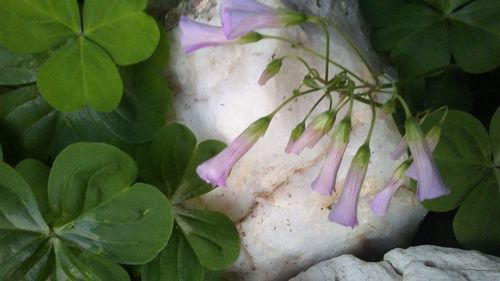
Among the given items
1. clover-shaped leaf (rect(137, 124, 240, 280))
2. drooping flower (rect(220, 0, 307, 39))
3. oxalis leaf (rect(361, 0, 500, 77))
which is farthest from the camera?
oxalis leaf (rect(361, 0, 500, 77))

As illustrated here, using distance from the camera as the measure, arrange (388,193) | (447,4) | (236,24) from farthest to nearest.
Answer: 1. (447,4)
2. (388,193)
3. (236,24)

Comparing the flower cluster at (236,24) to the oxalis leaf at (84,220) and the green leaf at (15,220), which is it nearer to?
the oxalis leaf at (84,220)

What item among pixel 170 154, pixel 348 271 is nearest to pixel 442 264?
pixel 348 271

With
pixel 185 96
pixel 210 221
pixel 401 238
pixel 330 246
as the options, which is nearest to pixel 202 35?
pixel 185 96

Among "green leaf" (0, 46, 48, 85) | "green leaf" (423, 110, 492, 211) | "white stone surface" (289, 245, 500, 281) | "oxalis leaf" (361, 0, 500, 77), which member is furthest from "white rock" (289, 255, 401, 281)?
"green leaf" (0, 46, 48, 85)

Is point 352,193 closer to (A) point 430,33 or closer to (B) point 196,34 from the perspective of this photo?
(B) point 196,34

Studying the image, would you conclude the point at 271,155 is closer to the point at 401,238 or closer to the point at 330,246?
the point at 330,246

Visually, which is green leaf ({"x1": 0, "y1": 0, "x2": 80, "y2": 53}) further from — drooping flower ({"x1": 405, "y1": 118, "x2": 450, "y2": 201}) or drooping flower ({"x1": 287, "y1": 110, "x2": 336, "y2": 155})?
drooping flower ({"x1": 405, "y1": 118, "x2": 450, "y2": 201})
